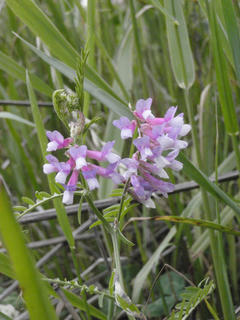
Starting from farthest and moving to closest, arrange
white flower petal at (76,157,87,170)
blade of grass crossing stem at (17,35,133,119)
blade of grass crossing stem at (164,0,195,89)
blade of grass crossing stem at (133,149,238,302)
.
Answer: blade of grass crossing stem at (133,149,238,302) → blade of grass crossing stem at (164,0,195,89) → blade of grass crossing stem at (17,35,133,119) → white flower petal at (76,157,87,170)

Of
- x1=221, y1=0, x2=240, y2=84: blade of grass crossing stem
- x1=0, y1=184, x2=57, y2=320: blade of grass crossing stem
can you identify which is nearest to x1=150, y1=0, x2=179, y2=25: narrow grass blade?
x1=221, y1=0, x2=240, y2=84: blade of grass crossing stem

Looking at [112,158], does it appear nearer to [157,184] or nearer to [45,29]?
[157,184]

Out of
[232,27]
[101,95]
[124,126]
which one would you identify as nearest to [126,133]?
[124,126]

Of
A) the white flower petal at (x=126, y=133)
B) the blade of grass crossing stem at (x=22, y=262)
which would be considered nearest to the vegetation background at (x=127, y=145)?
the blade of grass crossing stem at (x=22, y=262)

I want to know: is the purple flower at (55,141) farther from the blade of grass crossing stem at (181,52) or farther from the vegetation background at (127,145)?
the blade of grass crossing stem at (181,52)

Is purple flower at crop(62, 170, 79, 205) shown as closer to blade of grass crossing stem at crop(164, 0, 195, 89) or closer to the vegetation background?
the vegetation background
